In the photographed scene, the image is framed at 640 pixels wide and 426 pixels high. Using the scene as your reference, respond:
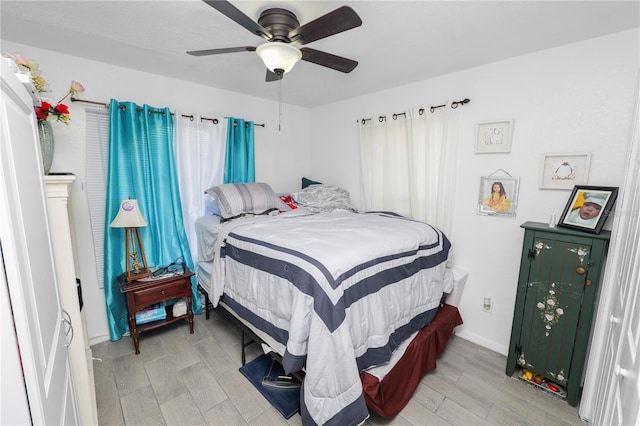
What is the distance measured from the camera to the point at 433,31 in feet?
5.82

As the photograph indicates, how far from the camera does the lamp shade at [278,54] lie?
4.78ft

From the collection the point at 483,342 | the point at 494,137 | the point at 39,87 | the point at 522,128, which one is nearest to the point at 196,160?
→ the point at 39,87

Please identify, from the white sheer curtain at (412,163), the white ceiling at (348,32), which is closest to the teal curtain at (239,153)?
the white ceiling at (348,32)

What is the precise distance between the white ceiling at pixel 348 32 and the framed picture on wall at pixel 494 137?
1.67ft

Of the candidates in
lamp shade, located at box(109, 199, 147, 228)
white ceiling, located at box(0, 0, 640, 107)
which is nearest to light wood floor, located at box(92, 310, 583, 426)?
lamp shade, located at box(109, 199, 147, 228)

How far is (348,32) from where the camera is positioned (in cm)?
178

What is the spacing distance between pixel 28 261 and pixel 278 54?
4.48 ft

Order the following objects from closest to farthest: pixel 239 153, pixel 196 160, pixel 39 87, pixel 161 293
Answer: pixel 39 87 < pixel 161 293 < pixel 196 160 < pixel 239 153

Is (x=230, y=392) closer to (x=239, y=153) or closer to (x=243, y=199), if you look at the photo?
(x=243, y=199)

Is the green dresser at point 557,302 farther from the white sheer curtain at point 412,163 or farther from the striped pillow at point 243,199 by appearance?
the striped pillow at point 243,199

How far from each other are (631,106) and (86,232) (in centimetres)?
413

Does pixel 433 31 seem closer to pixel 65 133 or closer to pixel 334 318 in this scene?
pixel 334 318

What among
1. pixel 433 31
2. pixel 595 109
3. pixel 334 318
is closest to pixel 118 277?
pixel 334 318

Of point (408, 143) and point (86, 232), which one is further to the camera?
point (408, 143)
